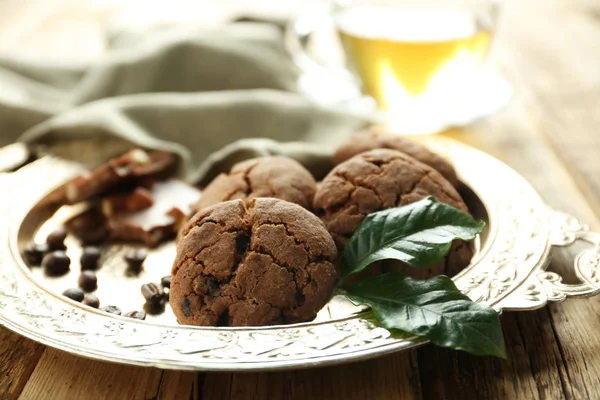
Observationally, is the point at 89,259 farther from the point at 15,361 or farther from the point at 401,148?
the point at 401,148

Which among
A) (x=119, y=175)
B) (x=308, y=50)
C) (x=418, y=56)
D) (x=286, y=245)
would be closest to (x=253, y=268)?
(x=286, y=245)

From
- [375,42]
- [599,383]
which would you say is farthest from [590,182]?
[599,383]

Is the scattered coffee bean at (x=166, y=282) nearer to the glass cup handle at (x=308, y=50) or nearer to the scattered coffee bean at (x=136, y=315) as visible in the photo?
the scattered coffee bean at (x=136, y=315)

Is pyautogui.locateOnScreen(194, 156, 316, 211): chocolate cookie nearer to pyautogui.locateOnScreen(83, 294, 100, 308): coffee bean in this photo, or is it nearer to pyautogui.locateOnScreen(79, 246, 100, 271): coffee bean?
pyautogui.locateOnScreen(79, 246, 100, 271): coffee bean

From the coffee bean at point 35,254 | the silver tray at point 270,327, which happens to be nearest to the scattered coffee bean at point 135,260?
the silver tray at point 270,327

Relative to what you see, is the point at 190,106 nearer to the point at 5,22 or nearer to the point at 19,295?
the point at 19,295

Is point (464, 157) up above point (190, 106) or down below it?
above

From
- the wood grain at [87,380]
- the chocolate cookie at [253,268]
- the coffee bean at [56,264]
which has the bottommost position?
the coffee bean at [56,264]
